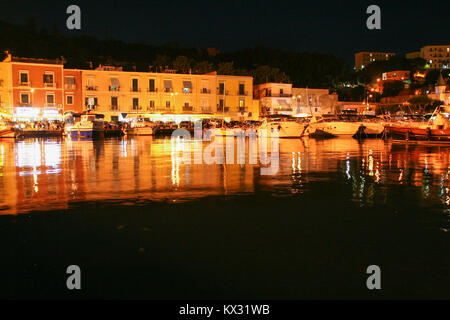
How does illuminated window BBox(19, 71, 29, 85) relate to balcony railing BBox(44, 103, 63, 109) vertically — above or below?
above

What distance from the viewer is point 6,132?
129 feet

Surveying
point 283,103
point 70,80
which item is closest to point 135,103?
point 70,80

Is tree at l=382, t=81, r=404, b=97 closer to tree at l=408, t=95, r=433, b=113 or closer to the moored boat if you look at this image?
tree at l=408, t=95, r=433, b=113

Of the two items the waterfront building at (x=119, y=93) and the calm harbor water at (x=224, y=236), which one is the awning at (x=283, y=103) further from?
the calm harbor water at (x=224, y=236)

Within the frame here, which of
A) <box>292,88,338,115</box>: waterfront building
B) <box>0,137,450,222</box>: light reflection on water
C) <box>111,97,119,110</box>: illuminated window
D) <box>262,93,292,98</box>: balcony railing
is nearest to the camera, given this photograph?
<box>0,137,450,222</box>: light reflection on water

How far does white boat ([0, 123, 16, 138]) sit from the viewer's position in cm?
3857

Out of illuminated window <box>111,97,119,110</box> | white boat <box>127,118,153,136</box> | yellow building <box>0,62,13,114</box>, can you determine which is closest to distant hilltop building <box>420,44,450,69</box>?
illuminated window <box>111,97,119,110</box>

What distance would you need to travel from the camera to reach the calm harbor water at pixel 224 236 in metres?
5.26

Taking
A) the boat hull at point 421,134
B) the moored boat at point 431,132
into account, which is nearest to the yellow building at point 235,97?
the boat hull at point 421,134

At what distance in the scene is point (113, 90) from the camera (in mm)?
58250

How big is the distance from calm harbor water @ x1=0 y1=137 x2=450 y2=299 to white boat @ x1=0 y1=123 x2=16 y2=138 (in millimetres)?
29227

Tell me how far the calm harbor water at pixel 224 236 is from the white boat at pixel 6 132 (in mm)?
29227
